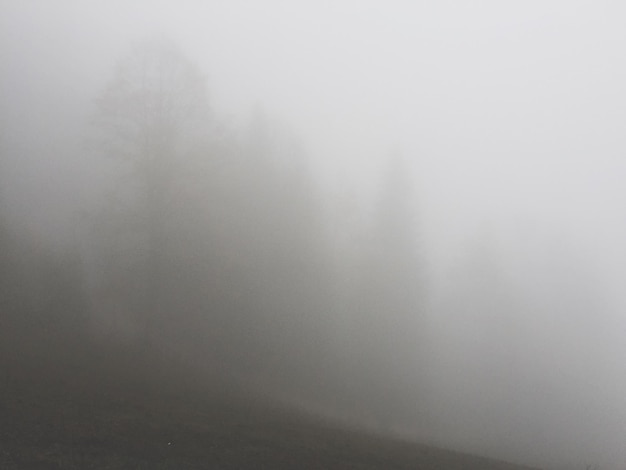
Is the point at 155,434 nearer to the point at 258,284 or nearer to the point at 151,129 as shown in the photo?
the point at 151,129

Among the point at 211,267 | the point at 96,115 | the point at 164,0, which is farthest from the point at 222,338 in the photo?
the point at 164,0

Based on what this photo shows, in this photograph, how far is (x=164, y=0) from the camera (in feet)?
255

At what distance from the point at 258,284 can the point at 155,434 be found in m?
17.2

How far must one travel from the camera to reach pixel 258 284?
3070 centimetres

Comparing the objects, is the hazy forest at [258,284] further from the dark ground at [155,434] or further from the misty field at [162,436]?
the misty field at [162,436]

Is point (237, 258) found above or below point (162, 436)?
above

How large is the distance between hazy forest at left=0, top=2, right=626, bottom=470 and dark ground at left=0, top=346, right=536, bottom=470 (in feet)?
2.67

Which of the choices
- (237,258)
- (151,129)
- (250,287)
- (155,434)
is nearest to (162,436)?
(155,434)

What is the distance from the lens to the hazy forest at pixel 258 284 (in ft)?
78.4

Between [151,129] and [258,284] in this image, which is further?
[258,284]

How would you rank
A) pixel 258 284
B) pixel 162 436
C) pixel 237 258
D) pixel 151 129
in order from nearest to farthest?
1. pixel 162 436
2. pixel 151 129
3. pixel 237 258
4. pixel 258 284

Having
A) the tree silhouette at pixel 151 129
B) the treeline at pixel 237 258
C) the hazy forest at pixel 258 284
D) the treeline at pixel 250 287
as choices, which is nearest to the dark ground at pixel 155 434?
the hazy forest at pixel 258 284

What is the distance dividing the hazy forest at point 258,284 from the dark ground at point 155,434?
0.81m

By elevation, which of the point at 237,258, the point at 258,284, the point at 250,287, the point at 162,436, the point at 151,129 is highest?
the point at 151,129
